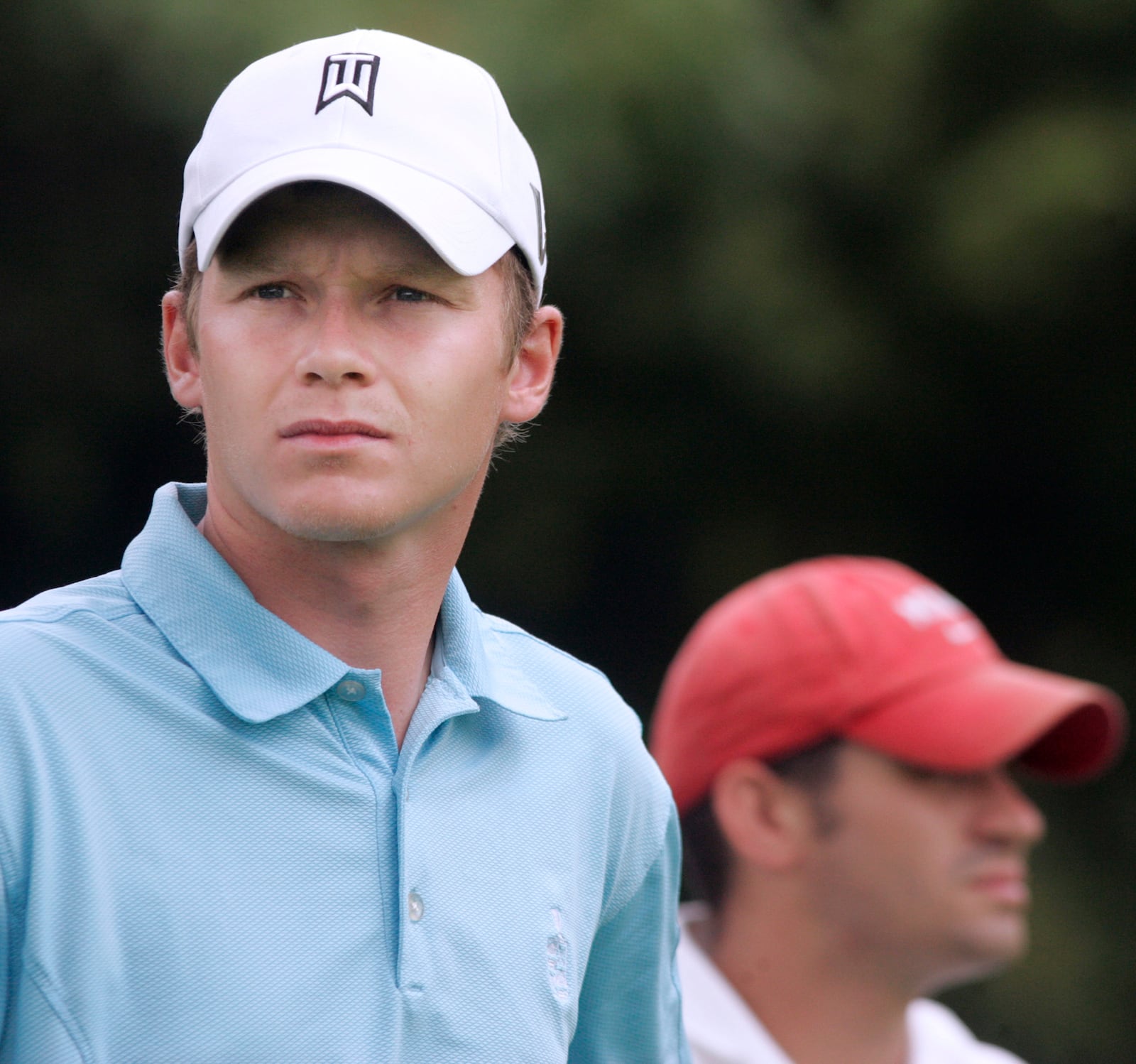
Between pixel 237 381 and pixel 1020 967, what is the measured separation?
3.89 m

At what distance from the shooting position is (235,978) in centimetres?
122

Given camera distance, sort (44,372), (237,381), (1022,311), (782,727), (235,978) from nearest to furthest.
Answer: (235,978)
(237,381)
(782,727)
(44,372)
(1022,311)

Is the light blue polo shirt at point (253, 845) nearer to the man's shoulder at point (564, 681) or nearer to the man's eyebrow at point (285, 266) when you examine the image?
the man's shoulder at point (564, 681)

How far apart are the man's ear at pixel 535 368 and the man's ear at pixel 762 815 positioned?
37.0 inches

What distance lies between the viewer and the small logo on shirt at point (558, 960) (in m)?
1.44

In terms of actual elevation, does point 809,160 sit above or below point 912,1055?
above

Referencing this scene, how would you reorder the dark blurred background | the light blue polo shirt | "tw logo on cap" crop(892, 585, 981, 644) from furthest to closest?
1. the dark blurred background
2. "tw logo on cap" crop(892, 585, 981, 644)
3. the light blue polo shirt

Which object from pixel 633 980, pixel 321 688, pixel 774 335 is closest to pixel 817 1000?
pixel 633 980

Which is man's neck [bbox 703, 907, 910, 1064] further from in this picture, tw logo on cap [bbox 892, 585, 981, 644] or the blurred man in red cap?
tw logo on cap [bbox 892, 585, 981, 644]

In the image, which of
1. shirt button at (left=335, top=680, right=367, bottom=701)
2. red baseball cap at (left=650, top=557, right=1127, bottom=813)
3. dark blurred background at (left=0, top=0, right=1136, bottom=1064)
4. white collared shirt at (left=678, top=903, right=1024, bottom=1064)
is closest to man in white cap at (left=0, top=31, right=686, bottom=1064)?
shirt button at (left=335, top=680, right=367, bottom=701)

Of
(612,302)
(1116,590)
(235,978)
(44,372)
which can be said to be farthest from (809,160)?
(235,978)

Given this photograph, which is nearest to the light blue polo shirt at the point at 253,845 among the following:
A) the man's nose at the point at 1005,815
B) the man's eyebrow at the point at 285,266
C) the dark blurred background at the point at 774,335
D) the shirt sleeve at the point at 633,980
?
the shirt sleeve at the point at 633,980

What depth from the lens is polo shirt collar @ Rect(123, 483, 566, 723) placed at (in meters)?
1.31

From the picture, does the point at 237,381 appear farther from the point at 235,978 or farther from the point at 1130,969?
the point at 1130,969
